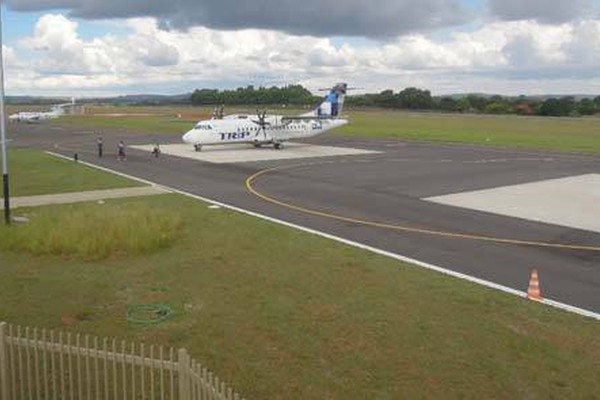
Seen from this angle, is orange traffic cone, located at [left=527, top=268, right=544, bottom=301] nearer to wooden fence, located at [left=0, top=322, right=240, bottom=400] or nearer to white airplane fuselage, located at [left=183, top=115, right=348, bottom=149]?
wooden fence, located at [left=0, top=322, right=240, bottom=400]

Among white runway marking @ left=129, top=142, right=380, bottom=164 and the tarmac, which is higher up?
white runway marking @ left=129, top=142, right=380, bottom=164

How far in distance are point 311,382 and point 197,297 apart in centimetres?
507

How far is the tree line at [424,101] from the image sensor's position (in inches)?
5659

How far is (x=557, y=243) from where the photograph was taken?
20.6 meters

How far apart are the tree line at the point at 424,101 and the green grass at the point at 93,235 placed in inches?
5084

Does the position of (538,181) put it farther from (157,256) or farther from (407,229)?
(157,256)

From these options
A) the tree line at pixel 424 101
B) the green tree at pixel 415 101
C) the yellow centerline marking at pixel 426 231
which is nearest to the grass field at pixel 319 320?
the yellow centerline marking at pixel 426 231

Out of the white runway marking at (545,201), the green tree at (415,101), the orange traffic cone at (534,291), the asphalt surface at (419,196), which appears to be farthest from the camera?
the green tree at (415,101)

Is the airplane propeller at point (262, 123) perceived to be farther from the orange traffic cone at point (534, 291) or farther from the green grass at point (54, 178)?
the orange traffic cone at point (534, 291)

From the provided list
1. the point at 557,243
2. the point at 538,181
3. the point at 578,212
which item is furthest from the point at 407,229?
the point at 538,181

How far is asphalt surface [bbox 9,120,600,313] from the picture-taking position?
1792cm

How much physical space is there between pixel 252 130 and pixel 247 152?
8.79 ft

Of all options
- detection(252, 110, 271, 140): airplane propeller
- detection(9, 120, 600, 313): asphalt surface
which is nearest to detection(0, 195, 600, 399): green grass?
detection(9, 120, 600, 313): asphalt surface

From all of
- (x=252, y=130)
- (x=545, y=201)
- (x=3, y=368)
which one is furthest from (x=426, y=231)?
(x=252, y=130)
